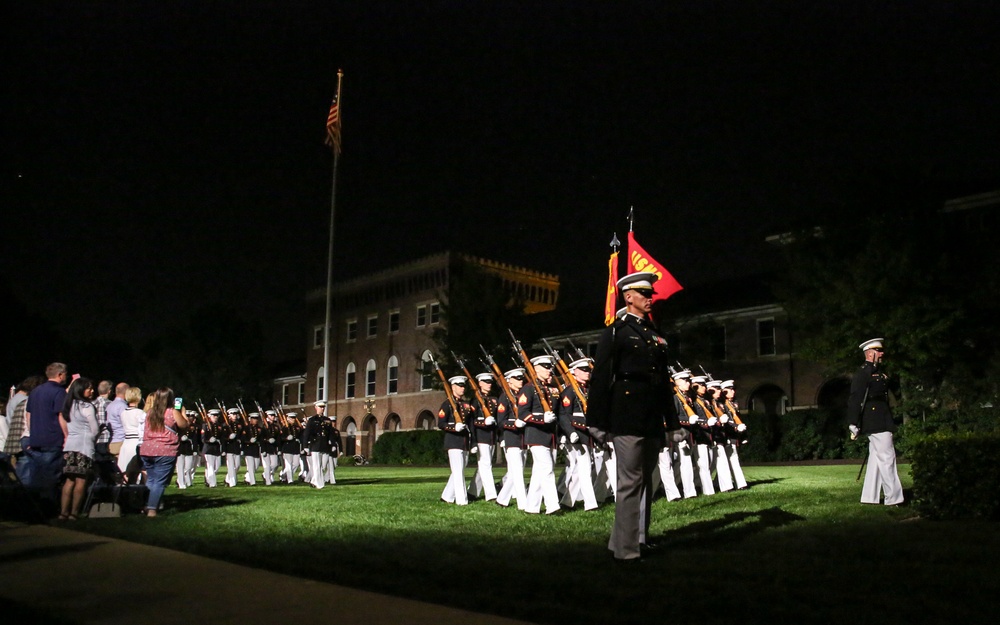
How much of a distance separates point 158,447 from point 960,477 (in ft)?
32.8

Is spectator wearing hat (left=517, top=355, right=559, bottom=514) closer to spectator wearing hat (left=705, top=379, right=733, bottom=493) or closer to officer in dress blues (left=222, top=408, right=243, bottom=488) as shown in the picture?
spectator wearing hat (left=705, top=379, right=733, bottom=493)

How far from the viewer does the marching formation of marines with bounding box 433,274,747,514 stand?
1216cm

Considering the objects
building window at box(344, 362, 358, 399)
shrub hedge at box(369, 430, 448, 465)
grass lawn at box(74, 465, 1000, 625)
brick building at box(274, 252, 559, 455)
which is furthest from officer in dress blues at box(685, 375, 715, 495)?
building window at box(344, 362, 358, 399)

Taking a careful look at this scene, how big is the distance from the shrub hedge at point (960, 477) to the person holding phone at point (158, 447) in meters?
9.27

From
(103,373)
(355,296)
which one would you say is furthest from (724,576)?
(103,373)

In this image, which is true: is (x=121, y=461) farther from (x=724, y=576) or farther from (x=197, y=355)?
(x=197, y=355)

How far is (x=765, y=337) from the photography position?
146 feet

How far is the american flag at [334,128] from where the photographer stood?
3488cm

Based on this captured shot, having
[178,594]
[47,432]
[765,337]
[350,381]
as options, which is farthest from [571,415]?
[350,381]

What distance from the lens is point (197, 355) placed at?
236ft

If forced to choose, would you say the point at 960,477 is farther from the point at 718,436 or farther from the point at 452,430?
the point at 452,430

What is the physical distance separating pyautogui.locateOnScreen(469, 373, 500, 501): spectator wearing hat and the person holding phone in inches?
165

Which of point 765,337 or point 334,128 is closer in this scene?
point 334,128

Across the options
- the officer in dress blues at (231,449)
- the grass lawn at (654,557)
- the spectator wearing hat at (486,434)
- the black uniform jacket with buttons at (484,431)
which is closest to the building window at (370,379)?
the officer in dress blues at (231,449)
